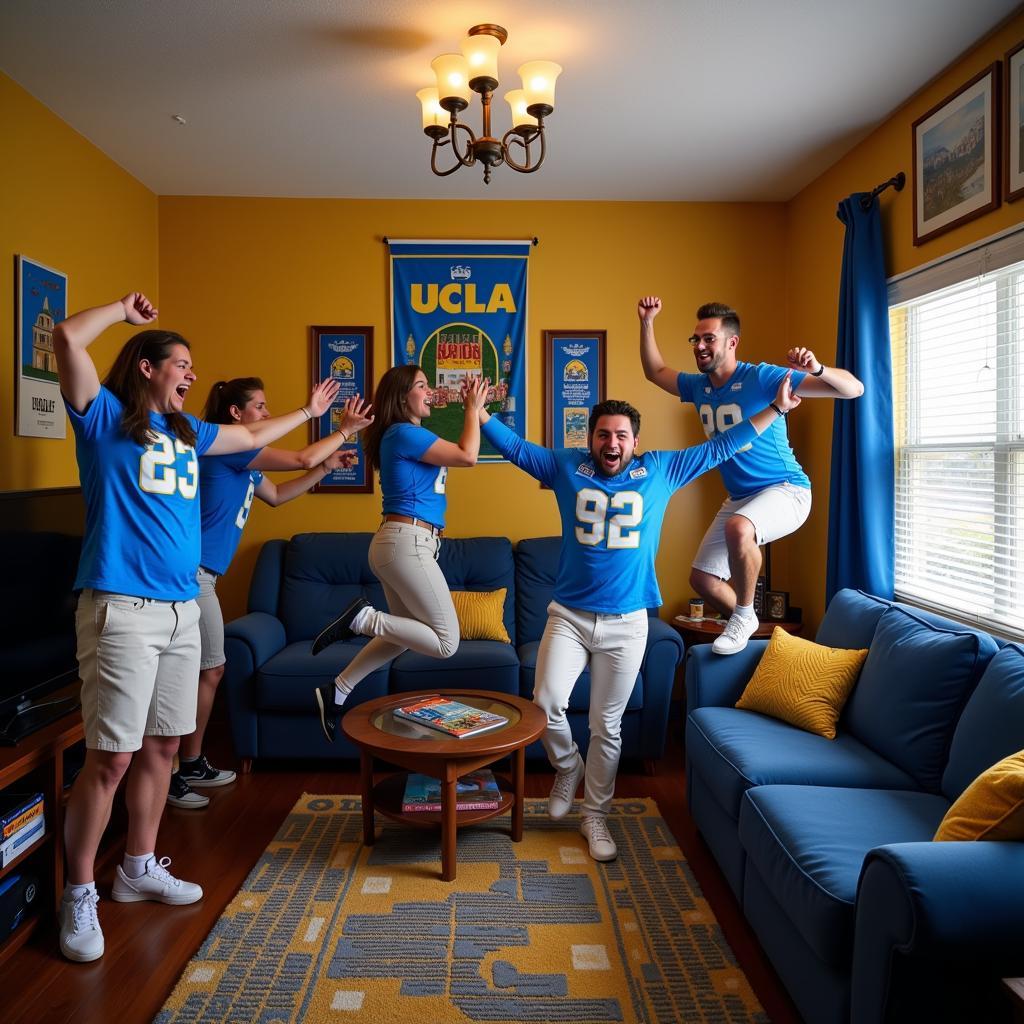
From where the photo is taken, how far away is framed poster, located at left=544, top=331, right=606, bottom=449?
452cm

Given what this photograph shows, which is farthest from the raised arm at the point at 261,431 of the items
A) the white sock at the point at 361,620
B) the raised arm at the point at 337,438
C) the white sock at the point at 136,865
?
the white sock at the point at 136,865

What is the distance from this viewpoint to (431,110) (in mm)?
2842

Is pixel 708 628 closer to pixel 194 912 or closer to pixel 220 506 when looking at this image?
pixel 220 506

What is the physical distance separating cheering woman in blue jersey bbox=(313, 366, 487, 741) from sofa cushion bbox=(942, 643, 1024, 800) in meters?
1.75

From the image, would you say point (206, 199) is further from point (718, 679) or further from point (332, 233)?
point (718, 679)

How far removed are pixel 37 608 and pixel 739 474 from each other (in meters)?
2.63

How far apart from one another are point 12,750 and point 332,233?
Answer: 315 centimetres

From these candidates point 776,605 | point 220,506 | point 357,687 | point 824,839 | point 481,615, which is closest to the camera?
point 824,839

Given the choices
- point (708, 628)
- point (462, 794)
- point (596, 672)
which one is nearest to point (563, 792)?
point (462, 794)

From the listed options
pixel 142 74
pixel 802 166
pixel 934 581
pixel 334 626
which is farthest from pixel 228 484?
pixel 802 166

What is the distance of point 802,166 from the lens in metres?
4.04

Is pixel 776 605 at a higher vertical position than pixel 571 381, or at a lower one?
lower

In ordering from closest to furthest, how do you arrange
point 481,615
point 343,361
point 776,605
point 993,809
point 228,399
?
point 993,809, point 228,399, point 481,615, point 776,605, point 343,361

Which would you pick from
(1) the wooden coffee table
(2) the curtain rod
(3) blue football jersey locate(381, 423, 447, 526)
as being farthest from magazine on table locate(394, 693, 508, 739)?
(2) the curtain rod
